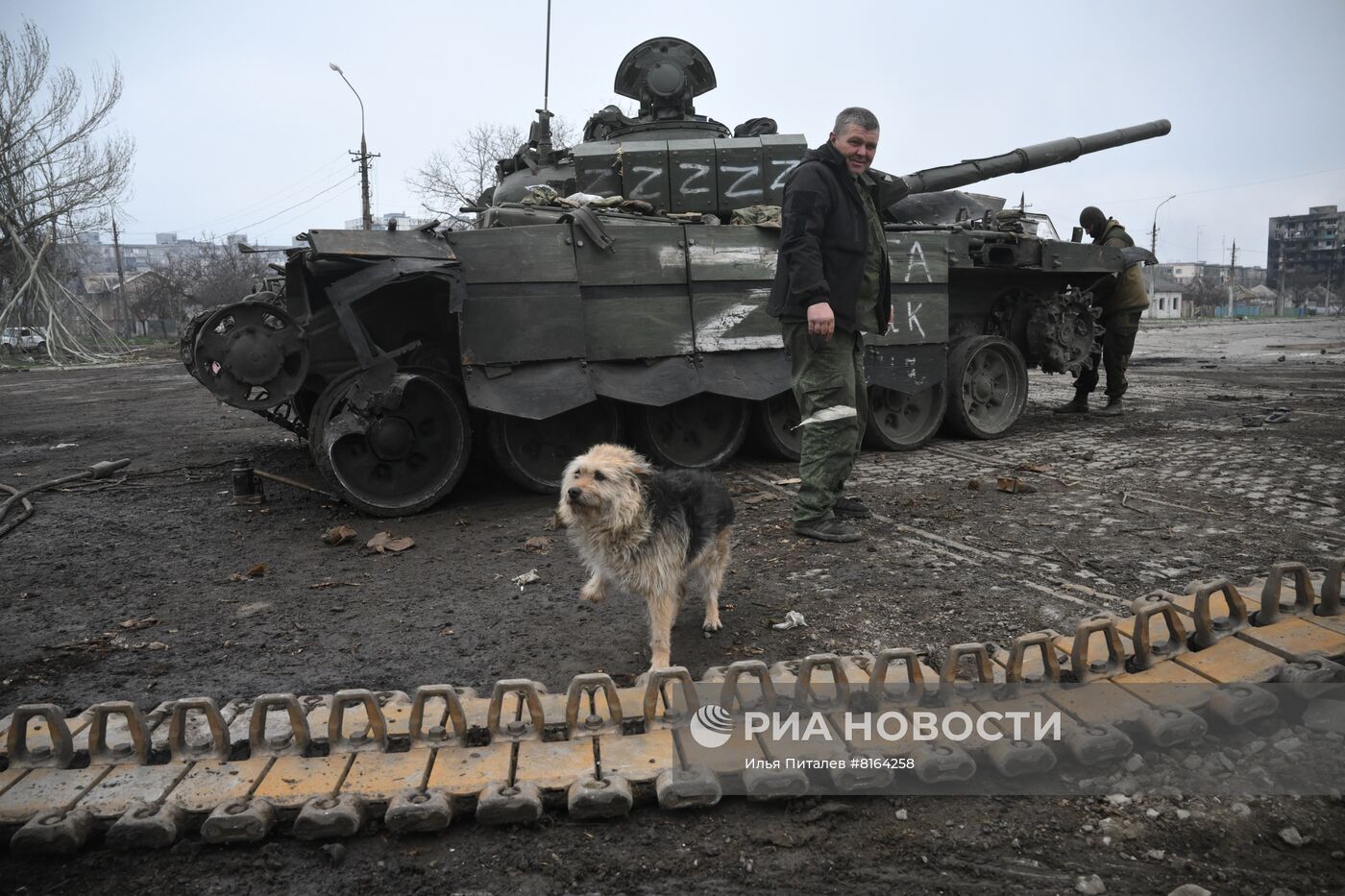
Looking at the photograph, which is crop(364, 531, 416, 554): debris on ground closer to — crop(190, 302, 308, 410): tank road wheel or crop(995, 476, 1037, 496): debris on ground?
crop(190, 302, 308, 410): tank road wheel

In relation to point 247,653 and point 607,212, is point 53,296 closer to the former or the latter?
point 607,212

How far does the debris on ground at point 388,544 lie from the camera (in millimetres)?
5645

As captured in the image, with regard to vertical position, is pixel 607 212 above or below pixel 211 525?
above

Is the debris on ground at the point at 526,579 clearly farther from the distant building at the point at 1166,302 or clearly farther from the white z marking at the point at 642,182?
the distant building at the point at 1166,302

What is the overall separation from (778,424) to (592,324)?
2060 millimetres

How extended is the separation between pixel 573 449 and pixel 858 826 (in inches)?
199

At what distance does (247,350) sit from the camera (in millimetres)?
6051

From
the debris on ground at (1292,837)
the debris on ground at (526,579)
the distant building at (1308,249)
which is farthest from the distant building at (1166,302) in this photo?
the debris on ground at (1292,837)

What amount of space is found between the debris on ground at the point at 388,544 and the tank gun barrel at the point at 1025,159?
6.11 m

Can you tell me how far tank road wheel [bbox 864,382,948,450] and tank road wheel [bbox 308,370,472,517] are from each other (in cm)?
386

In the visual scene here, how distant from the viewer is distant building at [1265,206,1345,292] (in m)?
64.8

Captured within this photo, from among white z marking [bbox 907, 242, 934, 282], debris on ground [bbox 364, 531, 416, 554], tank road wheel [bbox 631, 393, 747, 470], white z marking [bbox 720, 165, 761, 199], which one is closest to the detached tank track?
debris on ground [bbox 364, 531, 416, 554]

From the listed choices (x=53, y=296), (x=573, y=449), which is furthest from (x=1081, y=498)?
(x=53, y=296)

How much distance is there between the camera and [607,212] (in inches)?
280
